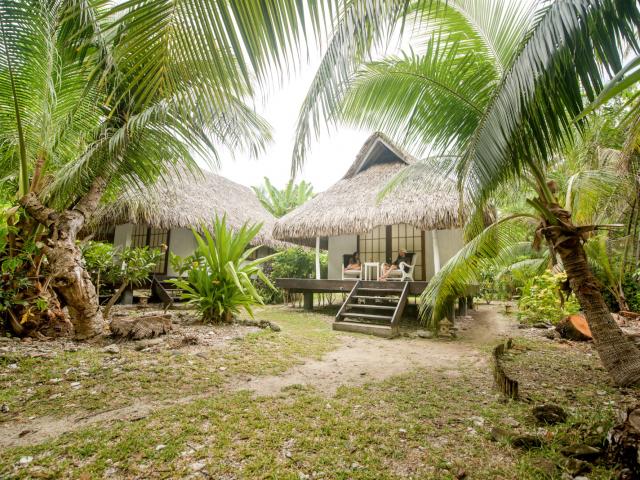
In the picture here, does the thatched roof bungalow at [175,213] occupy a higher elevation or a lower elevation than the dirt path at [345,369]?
higher

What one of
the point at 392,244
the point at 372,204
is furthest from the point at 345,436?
the point at 392,244

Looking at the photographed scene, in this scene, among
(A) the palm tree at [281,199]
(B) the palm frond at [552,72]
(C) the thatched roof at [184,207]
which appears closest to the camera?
(B) the palm frond at [552,72]

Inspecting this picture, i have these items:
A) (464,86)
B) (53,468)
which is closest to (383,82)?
(464,86)

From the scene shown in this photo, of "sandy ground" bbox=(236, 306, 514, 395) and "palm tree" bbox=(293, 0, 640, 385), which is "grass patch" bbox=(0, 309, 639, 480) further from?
"palm tree" bbox=(293, 0, 640, 385)

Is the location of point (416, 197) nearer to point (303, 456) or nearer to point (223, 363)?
point (223, 363)

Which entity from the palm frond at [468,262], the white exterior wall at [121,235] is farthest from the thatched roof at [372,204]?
the white exterior wall at [121,235]

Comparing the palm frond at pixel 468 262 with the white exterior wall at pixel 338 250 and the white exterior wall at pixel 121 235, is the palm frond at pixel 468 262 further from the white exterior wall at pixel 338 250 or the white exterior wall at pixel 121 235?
the white exterior wall at pixel 121 235

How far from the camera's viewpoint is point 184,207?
30.0 feet

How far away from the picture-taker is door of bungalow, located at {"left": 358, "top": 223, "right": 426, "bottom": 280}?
8579mm

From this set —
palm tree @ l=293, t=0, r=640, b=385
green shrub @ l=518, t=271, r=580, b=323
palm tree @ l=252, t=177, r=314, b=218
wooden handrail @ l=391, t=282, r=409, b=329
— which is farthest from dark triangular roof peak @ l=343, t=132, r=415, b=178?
palm tree @ l=252, t=177, r=314, b=218

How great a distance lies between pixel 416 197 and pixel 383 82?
4.58 metres

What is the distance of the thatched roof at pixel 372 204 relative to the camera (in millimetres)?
6668

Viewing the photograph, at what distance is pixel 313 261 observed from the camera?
1124 cm

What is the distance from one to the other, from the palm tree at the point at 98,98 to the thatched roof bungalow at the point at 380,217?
13.7 feet
